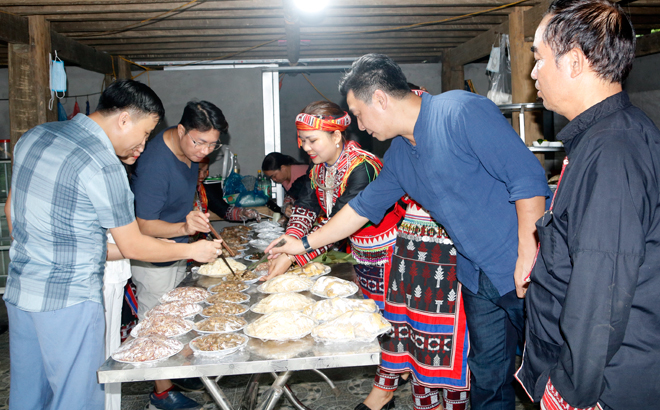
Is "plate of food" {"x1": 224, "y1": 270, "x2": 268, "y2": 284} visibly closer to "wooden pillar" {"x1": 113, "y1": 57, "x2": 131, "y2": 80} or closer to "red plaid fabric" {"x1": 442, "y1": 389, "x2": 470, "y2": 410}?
"red plaid fabric" {"x1": 442, "y1": 389, "x2": 470, "y2": 410}

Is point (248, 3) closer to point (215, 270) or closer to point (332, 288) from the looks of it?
point (215, 270)

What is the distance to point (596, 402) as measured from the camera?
106cm

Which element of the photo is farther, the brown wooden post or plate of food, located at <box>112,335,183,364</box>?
the brown wooden post

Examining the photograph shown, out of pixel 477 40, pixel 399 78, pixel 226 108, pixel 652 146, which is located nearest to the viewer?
pixel 652 146

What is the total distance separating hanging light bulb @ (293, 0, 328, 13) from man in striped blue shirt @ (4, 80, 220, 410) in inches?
103

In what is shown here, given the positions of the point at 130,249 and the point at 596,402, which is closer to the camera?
the point at 596,402

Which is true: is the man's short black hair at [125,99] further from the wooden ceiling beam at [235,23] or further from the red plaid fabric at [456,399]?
the wooden ceiling beam at [235,23]

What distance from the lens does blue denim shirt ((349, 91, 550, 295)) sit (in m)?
1.66

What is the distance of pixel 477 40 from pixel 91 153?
5357mm

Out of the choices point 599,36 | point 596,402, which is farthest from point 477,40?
point 596,402

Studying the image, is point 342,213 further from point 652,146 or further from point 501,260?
point 652,146

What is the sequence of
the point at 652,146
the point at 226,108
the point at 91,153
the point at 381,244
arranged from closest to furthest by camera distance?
the point at 652,146 < the point at 91,153 < the point at 381,244 < the point at 226,108

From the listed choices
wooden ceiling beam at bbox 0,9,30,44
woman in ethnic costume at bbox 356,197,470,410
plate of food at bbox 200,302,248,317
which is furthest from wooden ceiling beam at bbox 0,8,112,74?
woman in ethnic costume at bbox 356,197,470,410

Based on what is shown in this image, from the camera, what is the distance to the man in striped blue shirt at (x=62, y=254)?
167cm
